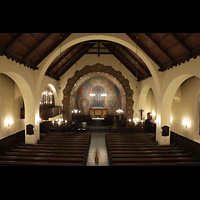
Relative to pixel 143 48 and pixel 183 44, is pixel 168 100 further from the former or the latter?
pixel 183 44

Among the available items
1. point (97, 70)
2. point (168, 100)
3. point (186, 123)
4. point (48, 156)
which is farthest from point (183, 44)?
point (97, 70)

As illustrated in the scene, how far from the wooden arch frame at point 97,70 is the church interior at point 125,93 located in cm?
12

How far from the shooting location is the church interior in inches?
303

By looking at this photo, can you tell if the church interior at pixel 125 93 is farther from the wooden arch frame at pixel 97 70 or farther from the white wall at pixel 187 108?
the wooden arch frame at pixel 97 70

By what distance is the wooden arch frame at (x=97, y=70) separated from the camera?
1769cm

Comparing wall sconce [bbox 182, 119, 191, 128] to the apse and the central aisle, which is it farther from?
the apse

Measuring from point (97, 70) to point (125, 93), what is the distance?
4.27m

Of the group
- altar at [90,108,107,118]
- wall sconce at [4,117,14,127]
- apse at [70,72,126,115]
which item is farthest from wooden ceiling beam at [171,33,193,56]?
apse at [70,72,126,115]

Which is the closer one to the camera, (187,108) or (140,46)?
(140,46)

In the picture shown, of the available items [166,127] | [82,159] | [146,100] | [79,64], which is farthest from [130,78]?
[82,159]

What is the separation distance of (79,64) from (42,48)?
26.7ft

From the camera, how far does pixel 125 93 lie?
1791 cm

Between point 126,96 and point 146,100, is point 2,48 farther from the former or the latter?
point 146,100

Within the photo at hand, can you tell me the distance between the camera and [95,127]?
18281 millimetres
